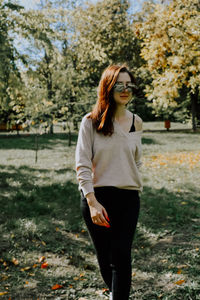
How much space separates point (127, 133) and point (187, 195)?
4.20m

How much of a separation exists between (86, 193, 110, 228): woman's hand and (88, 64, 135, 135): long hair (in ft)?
1.53

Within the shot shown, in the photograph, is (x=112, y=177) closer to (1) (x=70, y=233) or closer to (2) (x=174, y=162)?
(1) (x=70, y=233)

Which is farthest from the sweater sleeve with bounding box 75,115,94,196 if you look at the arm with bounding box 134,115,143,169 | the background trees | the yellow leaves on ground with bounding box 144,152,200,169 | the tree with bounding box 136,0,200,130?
the yellow leaves on ground with bounding box 144,152,200,169

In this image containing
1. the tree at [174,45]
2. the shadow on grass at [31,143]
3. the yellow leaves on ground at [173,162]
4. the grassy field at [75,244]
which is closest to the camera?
the grassy field at [75,244]

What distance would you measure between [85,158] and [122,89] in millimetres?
565

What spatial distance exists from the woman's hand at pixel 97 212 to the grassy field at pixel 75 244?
1113mm

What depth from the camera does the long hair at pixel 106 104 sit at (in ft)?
7.38

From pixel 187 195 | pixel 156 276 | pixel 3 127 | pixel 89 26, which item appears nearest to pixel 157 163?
pixel 187 195

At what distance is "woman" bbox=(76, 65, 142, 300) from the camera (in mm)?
2182

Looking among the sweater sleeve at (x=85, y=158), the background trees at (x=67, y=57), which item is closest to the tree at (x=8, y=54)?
the background trees at (x=67, y=57)

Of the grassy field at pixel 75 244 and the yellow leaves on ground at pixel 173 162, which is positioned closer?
the grassy field at pixel 75 244

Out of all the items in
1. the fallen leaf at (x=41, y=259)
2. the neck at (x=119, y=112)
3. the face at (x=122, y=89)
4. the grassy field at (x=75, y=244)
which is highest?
the face at (x=122, y=89)

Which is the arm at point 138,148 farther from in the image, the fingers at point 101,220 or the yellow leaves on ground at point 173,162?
the yellow leaves on ground at point 173,162

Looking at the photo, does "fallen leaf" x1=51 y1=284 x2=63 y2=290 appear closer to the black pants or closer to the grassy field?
the grassy field
